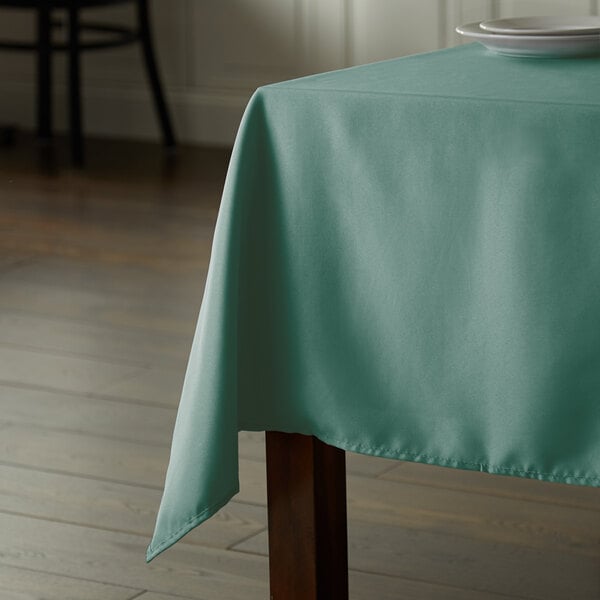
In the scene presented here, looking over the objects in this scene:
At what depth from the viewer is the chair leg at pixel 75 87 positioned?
4234 mm

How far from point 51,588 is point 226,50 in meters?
3.19

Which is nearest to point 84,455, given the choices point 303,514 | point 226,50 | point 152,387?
point 152,387

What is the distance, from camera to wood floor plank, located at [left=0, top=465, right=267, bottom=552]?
184 cm

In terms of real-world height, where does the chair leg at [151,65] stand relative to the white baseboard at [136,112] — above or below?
above

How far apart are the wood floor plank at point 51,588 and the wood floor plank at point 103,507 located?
15 cm

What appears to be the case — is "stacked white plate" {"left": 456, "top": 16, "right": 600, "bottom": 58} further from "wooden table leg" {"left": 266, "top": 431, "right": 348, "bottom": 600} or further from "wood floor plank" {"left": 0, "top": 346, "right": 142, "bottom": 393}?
"wood floor plank" {"left": 0, "top": 346, "right": 142, "bottom": 393}

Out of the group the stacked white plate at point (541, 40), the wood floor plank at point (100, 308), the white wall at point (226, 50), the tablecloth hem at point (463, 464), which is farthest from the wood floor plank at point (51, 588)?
the white wall at point (226, 50)

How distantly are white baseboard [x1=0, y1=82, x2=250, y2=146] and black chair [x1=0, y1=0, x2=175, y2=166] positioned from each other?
0.14 metres

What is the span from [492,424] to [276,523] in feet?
0.91

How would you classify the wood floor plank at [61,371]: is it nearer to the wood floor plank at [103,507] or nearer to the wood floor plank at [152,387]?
the wood floor plank at [152,387]

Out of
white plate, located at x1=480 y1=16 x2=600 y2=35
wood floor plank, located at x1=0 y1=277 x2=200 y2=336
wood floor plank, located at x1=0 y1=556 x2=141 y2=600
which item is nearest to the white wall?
wood floor plank, located at x1=0 y1=277 x2=200 y2=336

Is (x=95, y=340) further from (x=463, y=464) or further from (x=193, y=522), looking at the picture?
(x=463, y=464)

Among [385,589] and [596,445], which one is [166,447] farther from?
[596,445]

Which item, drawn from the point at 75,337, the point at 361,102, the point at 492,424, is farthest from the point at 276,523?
the point at 75,337
